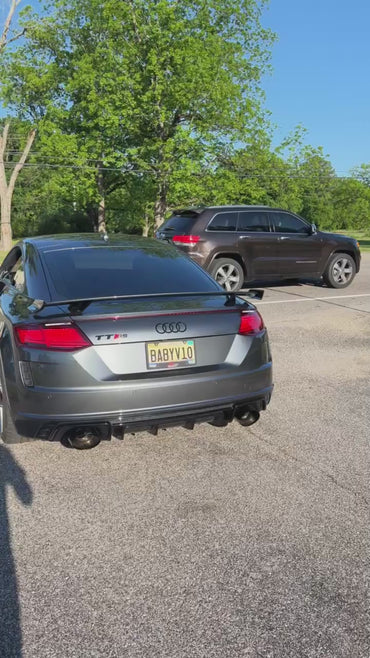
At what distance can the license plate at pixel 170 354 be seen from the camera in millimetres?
3291

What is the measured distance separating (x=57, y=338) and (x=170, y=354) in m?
0.70

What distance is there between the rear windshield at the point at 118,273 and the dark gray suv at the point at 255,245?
6.32 m

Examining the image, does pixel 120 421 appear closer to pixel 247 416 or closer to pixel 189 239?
pixel 247 416

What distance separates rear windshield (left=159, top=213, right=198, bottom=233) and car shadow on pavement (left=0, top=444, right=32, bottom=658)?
25.6 ft

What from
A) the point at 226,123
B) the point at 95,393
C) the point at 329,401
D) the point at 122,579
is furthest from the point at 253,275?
the point at 226,123

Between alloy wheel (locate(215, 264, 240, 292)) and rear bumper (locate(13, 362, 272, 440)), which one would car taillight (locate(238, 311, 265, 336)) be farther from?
alloy wheel (locate(215, 264, 240, 292))

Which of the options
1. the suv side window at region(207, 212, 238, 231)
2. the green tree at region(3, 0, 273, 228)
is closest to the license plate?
the suv side window at region(207, 212, 238, 231)

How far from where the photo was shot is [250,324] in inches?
147

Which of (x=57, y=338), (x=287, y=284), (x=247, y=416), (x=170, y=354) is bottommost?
(x=287, y=284)

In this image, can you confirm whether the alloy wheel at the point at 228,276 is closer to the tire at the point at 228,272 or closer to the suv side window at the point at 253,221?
the tire at the point at 228,272

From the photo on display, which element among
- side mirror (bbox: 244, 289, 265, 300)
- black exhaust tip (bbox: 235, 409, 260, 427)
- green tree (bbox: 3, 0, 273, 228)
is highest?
green tree (bbox: 3, 0, 273, 228)

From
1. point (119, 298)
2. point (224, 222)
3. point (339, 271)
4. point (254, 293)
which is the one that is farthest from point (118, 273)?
point (339, 271)

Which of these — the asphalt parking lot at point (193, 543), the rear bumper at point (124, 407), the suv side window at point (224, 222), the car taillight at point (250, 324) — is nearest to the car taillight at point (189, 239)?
the suv side window at point (224, 222)

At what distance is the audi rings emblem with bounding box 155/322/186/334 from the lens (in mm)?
3311
